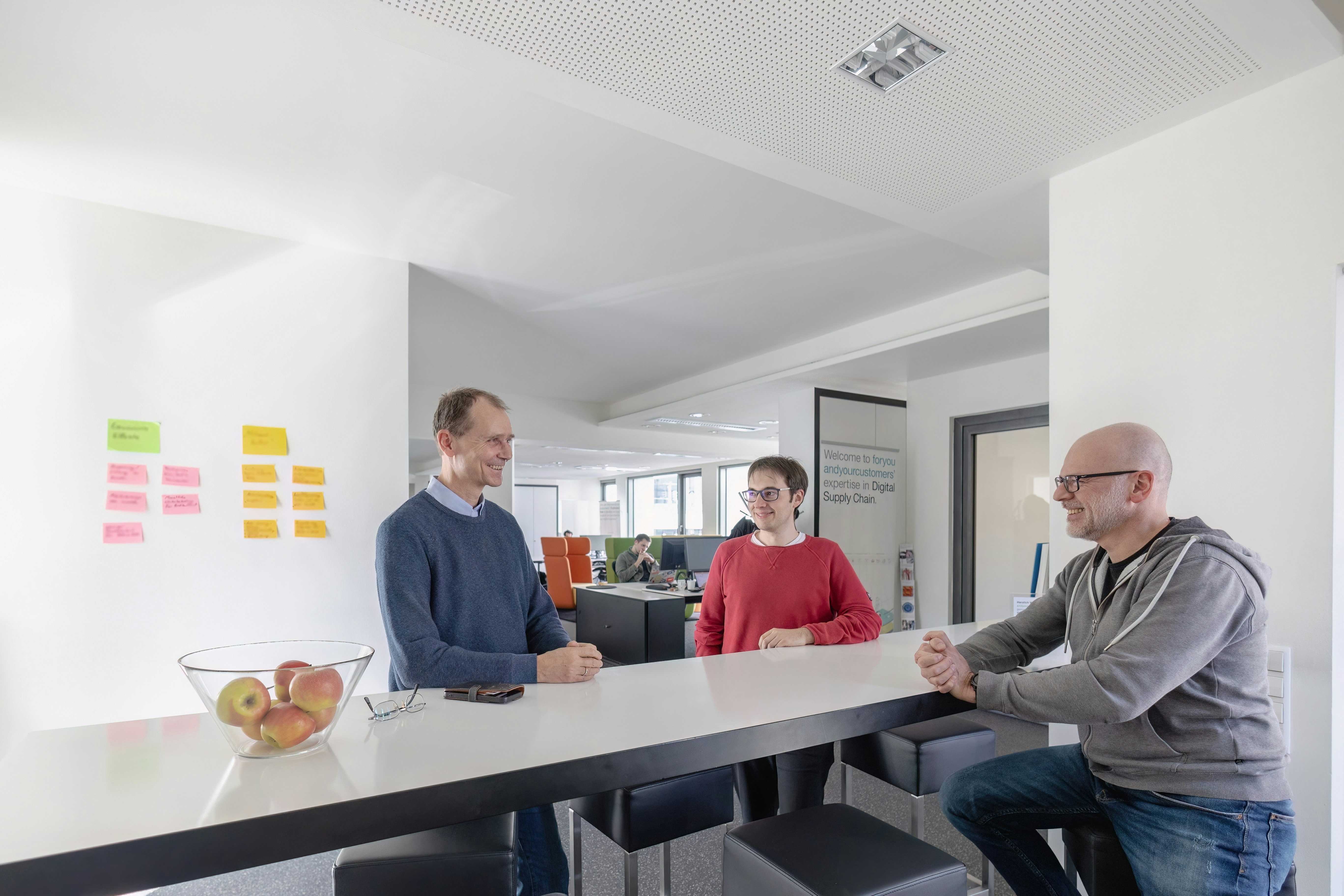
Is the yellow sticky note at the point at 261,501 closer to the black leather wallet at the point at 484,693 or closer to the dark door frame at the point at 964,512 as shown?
the black leather wallet at the point at 484,693

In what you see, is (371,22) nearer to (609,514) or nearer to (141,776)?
(141,776)

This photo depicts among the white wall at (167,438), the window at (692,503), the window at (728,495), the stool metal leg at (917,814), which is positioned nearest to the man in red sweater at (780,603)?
the stool metal leg at (917,814)

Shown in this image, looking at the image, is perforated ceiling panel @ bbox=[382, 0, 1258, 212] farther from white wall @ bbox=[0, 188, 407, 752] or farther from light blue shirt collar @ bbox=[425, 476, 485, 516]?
white wall @ bbox=[0, 188, 407, 752]

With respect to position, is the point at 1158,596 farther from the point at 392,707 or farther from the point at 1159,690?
→ the point at 392,707

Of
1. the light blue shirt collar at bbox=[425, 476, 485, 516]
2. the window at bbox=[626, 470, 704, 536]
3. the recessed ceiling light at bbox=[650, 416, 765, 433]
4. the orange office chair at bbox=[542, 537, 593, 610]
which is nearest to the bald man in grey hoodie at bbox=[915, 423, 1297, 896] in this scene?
the light blue shirt collar at bbox=[425, 476, 485, 516]

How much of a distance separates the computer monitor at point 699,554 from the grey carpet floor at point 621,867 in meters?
3.49

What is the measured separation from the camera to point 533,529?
1706 cm

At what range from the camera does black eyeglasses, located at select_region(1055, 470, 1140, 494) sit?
1499 mm

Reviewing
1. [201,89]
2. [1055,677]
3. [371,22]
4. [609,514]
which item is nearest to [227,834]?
[1055,677]

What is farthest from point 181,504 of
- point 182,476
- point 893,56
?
point 893,56

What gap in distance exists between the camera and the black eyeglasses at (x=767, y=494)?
92.2 inches

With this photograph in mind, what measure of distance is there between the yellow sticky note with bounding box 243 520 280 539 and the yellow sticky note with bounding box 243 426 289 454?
0.29 metres

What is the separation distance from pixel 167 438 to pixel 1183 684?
3398 mm

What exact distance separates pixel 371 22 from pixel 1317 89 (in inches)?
91.4
